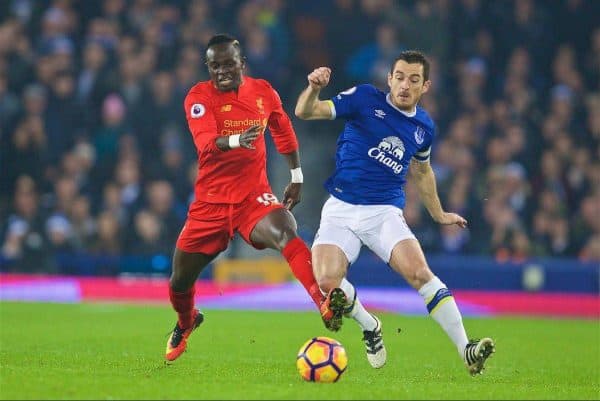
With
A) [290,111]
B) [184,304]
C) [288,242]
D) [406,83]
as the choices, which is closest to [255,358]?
[184,304]

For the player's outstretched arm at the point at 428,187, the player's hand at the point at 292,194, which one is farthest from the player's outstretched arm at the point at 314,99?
the player's outstretched arm at the point at 428,187

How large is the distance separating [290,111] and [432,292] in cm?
1224

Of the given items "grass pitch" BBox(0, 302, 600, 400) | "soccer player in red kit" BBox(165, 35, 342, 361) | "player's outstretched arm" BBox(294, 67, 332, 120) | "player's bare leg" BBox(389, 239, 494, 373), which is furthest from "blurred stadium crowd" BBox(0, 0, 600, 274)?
"player's outstretched arm" BBox(294, 67, 332, 120)

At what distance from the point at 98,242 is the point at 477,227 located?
19.7ft

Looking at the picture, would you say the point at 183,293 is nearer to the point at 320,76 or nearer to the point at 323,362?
the point at 323,362

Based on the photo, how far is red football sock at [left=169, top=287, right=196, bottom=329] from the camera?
32.7 feet

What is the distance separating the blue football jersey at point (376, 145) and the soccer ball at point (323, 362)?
158 cm

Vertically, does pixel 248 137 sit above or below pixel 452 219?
above

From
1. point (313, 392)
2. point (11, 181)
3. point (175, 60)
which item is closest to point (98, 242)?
point (11, 181)

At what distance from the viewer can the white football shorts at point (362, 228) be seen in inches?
368

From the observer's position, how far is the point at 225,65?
939 cm

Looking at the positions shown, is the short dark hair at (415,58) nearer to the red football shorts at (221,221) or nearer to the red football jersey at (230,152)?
the red football jersey at (230,152)

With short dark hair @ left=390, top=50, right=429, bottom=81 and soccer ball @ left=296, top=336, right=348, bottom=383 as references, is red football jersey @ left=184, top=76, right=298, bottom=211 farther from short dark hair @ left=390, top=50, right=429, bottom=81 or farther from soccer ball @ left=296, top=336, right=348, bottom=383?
soccer ball @ left=296, top=336, right=348, bottom=383

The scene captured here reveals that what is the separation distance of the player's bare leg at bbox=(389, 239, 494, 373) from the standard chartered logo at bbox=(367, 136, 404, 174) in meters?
0.74
